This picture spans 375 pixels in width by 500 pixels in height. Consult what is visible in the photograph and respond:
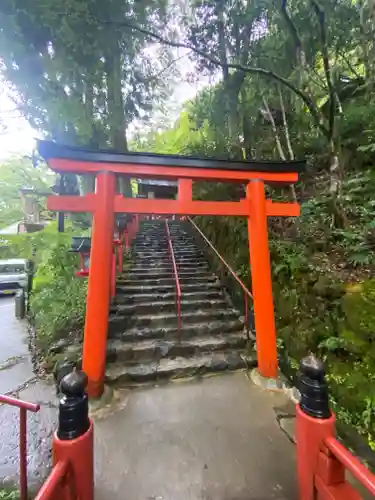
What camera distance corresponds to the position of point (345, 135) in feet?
26.3

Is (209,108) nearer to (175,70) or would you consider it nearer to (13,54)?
(175,70)

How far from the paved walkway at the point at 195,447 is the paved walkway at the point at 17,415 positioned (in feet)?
1.98

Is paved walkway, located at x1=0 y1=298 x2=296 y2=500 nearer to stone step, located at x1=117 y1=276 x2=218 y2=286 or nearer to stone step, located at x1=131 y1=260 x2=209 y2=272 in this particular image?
stone step, located at x1=117 y1=276 x2=218 y2=286

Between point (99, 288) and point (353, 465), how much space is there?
3.21 meters

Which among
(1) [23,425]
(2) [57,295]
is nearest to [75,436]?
(1) [23,425]

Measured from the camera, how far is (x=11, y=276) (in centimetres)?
1185

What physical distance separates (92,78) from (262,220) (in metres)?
4.91

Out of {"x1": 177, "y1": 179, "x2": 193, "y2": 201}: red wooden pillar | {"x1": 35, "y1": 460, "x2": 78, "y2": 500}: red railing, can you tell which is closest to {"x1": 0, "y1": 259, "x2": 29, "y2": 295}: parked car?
{"x1": 177, "y1": 179, "x2": 193, "y2": 201}: red wooden pillar

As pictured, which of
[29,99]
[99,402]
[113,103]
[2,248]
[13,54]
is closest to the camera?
[99,402]

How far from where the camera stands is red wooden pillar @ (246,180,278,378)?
418 centimetres

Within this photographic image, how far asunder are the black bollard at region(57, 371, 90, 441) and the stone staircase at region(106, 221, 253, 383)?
2442 millimetres

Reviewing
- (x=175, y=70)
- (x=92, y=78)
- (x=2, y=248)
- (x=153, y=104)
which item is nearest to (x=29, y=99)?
(x=92, y=78)

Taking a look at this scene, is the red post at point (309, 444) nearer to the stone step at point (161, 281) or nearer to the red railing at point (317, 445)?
the red railing at point (317, 445)

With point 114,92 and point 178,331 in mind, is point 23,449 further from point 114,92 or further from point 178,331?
point 114,92
